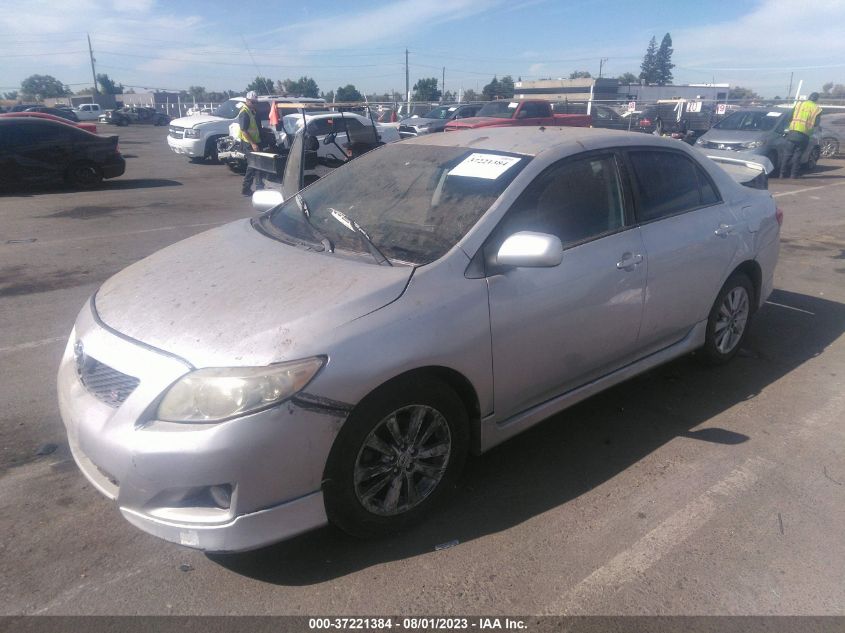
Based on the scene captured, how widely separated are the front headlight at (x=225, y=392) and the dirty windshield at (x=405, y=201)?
90 cm

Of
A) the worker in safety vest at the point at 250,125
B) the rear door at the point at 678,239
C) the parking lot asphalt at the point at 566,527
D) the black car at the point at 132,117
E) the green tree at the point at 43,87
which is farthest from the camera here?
the green tree at the point at 43,87

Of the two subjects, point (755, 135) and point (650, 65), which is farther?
point (650, 65)

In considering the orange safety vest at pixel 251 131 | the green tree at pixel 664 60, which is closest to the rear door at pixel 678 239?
the orange safety vest at pixel 251 131

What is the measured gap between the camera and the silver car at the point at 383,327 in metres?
2.48

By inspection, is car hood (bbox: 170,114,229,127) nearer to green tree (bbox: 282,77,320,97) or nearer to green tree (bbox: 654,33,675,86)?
green tree (bbox: 282,77,320,97)

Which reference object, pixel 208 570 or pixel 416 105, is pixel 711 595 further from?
pixel 416 105

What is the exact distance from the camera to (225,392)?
245 cm

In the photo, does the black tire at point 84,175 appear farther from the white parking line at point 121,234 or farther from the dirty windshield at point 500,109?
the dirty windshield at point 500,109

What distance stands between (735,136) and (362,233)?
16.0 m

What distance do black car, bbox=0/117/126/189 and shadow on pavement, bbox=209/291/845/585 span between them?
12.7 meters

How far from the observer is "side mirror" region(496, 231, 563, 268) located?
300cm

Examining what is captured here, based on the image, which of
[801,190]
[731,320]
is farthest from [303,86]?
[731,320]

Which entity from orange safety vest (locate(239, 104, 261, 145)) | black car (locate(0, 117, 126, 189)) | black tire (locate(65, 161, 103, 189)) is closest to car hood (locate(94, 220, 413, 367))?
orange safety vest (locate(239, 104, 261, 145))

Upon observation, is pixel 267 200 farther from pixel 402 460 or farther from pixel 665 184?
pixel 665 184
